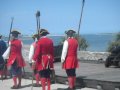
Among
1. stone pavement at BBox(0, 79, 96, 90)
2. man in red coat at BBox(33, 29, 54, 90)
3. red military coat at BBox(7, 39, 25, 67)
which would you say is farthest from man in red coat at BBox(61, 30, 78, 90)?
red military coat at BBox(7, 39, 25, 67)

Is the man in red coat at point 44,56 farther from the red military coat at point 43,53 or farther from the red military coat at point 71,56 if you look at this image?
the red military coat at point 71,56

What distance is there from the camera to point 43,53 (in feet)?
34.1

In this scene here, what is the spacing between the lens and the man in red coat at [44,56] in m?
10.4

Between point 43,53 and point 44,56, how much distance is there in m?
0.09

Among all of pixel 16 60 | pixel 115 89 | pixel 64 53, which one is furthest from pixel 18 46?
pixel 115 89

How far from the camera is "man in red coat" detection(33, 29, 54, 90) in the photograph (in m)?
10.4

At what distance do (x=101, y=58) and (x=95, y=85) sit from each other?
6.52 m

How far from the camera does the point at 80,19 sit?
17359mm

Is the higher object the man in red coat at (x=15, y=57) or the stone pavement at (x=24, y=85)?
the man in red coat at (x=15, y=57)

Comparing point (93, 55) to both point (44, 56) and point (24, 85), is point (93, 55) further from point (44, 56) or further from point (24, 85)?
point (44, 56)

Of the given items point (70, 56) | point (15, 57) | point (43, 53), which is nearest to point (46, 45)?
point (43, 53)

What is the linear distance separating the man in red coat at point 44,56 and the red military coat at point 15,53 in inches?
71.0

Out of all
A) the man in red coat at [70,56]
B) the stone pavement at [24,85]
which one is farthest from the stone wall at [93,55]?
the man in red coat at [70,56]

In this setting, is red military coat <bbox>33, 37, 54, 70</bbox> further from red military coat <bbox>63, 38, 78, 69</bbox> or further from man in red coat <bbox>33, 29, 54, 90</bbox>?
red military coat <bbox>63, 38, 78, 69</bbox>
